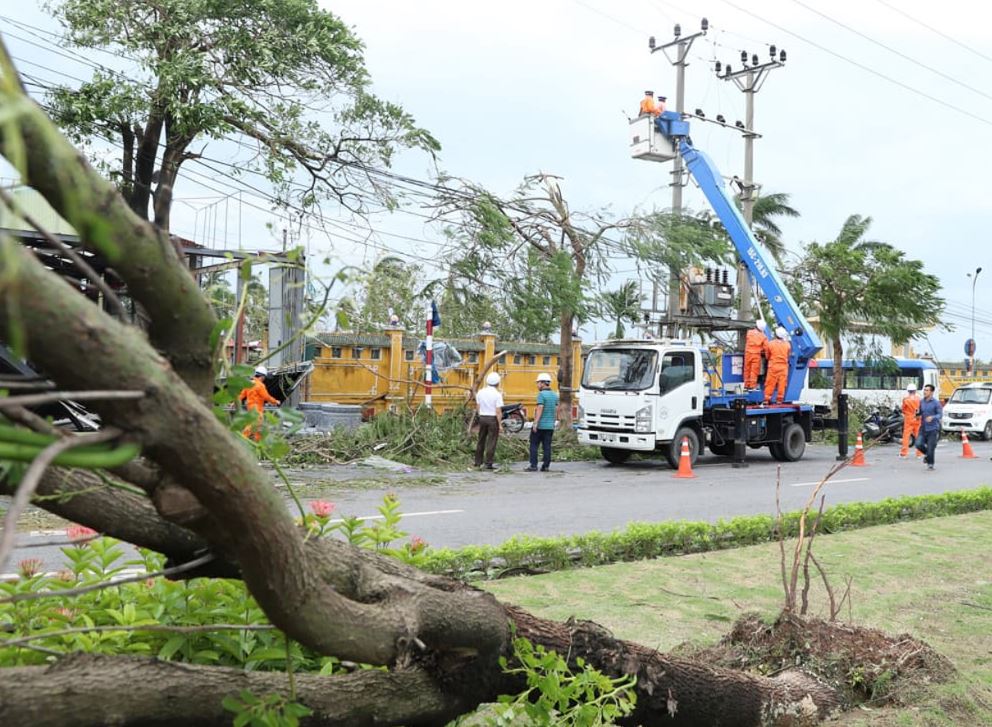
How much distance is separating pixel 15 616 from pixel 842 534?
26.7 feet

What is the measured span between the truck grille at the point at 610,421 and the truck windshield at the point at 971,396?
1914cm

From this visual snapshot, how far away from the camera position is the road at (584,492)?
32.1ft

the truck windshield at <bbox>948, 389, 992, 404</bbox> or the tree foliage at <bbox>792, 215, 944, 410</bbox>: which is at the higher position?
the tree foliage at <bbox>792, 215, 944, 410</bbox>

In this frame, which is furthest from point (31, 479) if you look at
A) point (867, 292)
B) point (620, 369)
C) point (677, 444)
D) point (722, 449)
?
point (867, 292)

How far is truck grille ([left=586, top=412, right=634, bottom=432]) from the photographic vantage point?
54.3 ft

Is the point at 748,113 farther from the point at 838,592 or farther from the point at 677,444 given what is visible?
the point at 838,592

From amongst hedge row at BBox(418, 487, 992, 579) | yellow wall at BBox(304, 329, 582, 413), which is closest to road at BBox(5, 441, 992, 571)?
hedge row at BBox(418, 487, 992, 579)

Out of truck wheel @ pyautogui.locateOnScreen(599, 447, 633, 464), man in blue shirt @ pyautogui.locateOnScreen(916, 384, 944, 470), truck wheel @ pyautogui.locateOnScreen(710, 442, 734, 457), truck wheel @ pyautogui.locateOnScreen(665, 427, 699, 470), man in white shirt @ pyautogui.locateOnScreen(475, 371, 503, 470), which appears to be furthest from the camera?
truck wheel @ pyautogui.locateOnScreen(710, 442, 734, 457)

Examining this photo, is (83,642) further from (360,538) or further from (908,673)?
(908,673)

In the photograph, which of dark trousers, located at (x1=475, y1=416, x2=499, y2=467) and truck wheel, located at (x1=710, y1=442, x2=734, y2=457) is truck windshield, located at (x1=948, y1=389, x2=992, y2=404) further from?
dark trousers, located at (x1=475, y1=416, x2=499, y2=467)

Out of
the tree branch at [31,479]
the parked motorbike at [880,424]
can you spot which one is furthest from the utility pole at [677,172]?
the tree branch at [31,479]

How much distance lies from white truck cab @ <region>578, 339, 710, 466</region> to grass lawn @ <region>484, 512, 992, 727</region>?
778 cm

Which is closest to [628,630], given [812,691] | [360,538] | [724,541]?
[812,691]

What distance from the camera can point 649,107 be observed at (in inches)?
759
